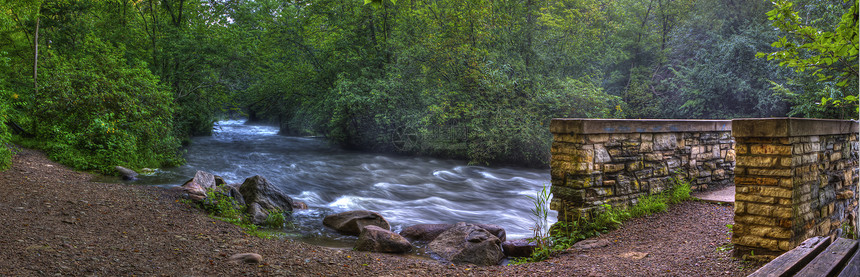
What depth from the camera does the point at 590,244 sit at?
217 inches

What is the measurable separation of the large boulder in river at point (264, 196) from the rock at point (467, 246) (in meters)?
3.23

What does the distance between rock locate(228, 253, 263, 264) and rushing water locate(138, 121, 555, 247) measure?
1970mm

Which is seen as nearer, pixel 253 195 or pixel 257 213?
pixel 257 213

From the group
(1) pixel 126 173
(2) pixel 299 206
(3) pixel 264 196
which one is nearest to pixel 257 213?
(3) pixel 264 196

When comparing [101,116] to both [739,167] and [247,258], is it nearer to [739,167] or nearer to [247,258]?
[247,258]

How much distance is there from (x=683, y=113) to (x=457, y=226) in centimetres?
1578

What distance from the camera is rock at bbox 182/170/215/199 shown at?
26.3 ft

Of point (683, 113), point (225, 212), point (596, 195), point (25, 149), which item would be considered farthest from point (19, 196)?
point (683, 113)

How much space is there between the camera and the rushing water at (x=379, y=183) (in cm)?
894

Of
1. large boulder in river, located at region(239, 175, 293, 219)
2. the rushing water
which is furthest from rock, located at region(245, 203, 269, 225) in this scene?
the rushing water

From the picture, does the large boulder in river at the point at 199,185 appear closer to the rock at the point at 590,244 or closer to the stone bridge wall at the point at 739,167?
the stone bridge wall at the point at 739,167

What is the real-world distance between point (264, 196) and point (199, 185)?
4.19 ft

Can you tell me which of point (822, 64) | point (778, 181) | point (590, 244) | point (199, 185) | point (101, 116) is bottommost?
point (590, 244)

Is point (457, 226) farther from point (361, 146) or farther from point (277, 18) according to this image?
point (277, 18)
